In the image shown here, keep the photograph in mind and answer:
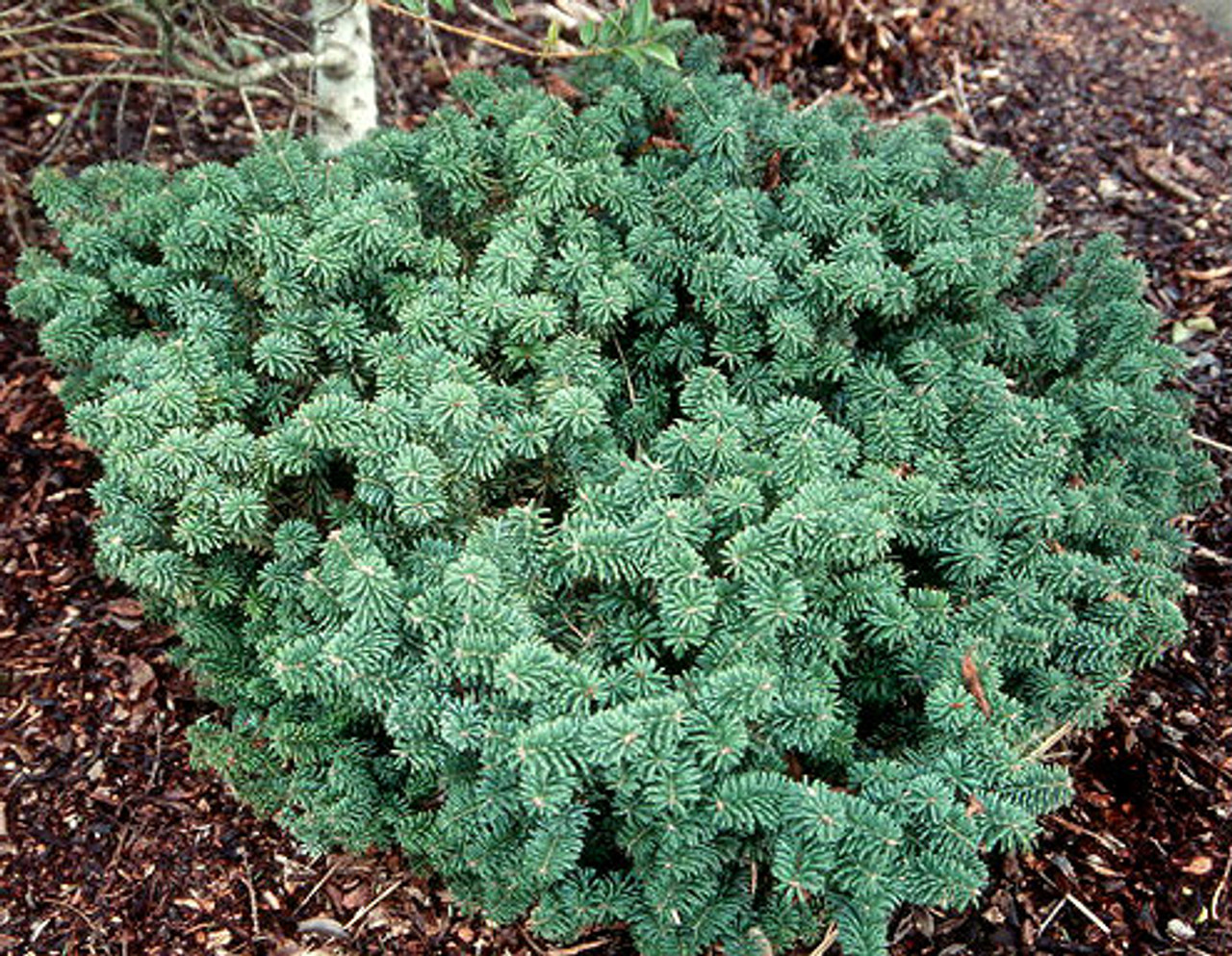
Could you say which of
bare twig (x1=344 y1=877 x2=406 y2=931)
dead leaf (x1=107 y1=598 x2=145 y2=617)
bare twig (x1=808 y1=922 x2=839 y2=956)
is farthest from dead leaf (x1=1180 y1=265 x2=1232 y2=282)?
dead leaf (x1=107 y1=598 x2=145 y2=617)

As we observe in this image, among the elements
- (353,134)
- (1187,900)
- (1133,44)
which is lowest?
(1187,900)

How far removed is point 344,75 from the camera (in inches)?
125

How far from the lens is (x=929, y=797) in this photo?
1.72 meters

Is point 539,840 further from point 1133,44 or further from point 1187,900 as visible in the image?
point 1133,44

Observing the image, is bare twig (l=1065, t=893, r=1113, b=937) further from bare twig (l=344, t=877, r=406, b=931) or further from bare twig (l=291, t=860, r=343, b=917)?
bare twig (l=291, t=860, r=343, b=917)

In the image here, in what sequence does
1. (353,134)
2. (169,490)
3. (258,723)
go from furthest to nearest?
(353,134)
(258,723)
(169,490)

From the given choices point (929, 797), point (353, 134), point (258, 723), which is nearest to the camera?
point (929, 797)

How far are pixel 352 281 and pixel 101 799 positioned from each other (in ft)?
3.91

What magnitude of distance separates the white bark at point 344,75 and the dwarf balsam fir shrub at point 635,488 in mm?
619

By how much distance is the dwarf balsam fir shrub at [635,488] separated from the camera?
177 cm

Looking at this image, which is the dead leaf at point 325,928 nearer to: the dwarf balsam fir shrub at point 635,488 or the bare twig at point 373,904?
the bare twig at point 373,904

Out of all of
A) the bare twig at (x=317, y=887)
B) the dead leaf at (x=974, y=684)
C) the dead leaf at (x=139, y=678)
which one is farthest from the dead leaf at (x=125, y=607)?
the dead leaf at (x=974, y=684)

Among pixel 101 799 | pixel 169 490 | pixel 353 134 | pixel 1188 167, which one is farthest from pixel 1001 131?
pixel 101 799

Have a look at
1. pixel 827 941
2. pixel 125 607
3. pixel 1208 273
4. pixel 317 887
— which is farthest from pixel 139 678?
pixel 1208 273
